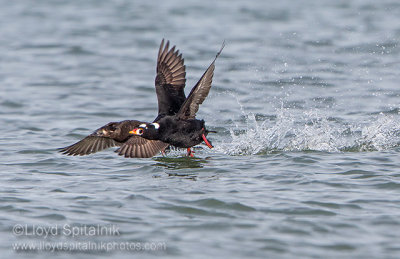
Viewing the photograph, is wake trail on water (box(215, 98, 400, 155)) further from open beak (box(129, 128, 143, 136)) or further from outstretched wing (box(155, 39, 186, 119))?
open beak (box(129, 128, 143, 136))

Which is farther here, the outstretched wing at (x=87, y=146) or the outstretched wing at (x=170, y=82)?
the outstretched wing at (x=170, y=82)

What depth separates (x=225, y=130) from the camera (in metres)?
10.9

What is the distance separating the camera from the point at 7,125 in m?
11.6

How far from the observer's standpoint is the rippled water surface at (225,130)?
20.3ft

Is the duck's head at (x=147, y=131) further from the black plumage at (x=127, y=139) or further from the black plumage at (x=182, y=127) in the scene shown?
the black plumage at (x=127, y=139)

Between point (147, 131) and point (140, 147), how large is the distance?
55 centimetres

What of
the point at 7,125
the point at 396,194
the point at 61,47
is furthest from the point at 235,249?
the point at 61,47

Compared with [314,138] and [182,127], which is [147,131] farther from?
[314,138]

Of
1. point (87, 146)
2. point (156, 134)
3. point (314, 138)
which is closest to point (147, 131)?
point (156, 134)

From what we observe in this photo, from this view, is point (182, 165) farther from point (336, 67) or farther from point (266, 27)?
point (266, 27)

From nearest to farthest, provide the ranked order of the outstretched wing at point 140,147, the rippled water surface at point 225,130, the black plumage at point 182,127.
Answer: the rippled water surface at point 225,130 → the black plumage at point 182,127 → the outstretched wing at point 140,147

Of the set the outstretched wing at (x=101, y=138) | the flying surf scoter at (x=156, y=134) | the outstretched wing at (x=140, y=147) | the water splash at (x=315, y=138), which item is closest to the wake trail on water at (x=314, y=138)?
the water splash at (x=315, y=138)

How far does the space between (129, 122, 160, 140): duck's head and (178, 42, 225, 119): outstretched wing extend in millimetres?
412

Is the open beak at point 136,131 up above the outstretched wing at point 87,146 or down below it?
above
